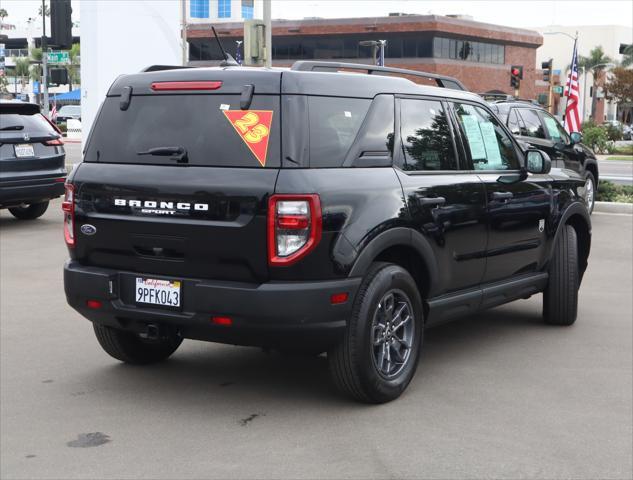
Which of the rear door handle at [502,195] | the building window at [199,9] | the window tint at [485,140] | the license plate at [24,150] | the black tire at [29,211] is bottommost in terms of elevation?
the black tire at [29,211]

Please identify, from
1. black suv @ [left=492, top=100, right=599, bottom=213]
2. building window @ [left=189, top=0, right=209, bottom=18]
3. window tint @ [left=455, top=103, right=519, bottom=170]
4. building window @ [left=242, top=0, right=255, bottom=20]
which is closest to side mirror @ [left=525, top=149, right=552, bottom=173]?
window tint @ [left=455, top=103, right=519, bottom=170]

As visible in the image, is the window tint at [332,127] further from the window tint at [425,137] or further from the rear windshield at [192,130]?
the window tint at [425,137]

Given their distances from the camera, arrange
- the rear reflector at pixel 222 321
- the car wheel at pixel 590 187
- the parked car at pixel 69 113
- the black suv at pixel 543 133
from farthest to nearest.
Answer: the parked car at pixel 69 113 → the car wheel at pixel 590 187 → the black suv at pixel 543 133 → the rear reflector at pixel 222 321

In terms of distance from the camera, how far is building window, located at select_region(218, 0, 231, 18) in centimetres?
12975

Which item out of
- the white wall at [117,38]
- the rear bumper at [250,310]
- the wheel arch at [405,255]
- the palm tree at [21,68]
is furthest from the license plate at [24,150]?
the palm tree at [21,68]

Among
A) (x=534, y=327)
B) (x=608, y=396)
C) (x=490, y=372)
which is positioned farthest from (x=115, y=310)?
(x=534, y=327)

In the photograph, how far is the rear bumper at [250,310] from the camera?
5.40m

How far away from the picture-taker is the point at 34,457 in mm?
5016

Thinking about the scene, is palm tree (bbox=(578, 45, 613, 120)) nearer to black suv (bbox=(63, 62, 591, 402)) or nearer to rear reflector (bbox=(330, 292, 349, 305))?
black suv (bbox=(63, 62, 591, 402))

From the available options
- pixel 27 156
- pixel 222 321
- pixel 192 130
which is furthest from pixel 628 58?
pixel 222 321

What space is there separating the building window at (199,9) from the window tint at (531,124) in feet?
387

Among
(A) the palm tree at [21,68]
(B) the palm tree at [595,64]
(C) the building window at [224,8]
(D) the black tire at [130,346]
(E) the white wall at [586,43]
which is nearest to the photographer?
(D) the black tire at [130,346]

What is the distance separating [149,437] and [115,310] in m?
0.88

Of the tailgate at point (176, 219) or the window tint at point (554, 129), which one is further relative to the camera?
the window tint at point (554, 129)
